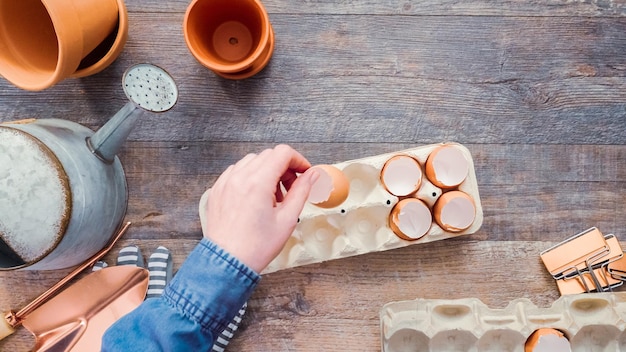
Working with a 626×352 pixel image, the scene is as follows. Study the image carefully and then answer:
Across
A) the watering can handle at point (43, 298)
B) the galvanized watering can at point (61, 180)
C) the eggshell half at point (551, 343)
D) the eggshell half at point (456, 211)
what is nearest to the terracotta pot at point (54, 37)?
the galvanized watering can at point (61, 180)

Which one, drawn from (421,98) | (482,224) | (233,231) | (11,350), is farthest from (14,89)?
(482,224)

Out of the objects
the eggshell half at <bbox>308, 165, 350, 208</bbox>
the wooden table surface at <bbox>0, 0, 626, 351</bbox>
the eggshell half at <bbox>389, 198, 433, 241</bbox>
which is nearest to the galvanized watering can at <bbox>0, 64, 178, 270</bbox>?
the wooden table surface at <bbox>0, 0, 626, 351</bbox>

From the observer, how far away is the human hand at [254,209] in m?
0.53

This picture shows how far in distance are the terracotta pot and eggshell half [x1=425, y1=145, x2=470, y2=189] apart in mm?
452

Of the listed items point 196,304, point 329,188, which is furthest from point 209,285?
point 329,188

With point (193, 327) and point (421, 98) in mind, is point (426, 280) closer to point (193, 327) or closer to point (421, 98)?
point (421, 98)

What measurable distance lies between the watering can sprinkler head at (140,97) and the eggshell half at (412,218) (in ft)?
1.09

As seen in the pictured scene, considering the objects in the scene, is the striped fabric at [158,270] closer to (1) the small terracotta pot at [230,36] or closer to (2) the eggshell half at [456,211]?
(1) the small terracotta pot at [230,36]

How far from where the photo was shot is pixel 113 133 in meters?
0.68

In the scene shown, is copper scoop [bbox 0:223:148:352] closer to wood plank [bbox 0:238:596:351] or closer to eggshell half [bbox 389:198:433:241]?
wood plank [bbox 0:238:596:351]

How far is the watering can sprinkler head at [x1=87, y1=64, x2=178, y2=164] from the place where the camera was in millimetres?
668

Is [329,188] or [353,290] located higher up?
[329,188]

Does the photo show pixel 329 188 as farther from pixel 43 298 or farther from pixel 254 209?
pixel 43 298

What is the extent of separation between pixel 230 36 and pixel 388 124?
266 millimetres
